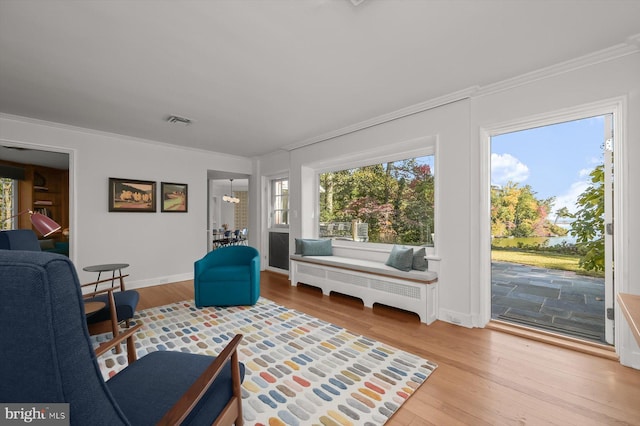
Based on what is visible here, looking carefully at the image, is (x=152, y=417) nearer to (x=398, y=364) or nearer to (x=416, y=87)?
(x=398, y=364)

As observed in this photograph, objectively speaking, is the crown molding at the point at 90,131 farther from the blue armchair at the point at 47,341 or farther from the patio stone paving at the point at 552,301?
the patio stone paving at the point at 552,301

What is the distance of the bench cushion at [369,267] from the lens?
321cm

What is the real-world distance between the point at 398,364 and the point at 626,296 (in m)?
1.51

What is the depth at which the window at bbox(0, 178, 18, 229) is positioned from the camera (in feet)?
17.9

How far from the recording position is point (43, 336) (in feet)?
2.14

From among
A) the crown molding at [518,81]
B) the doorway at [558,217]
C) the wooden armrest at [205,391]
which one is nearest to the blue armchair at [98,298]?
the wooden armrest at [205,391]

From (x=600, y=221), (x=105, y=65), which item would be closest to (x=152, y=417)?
(x=105, y=65)

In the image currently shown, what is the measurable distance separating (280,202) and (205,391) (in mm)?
4964

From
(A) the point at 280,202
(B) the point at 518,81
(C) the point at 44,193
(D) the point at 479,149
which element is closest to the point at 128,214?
(A) the point at 280,202

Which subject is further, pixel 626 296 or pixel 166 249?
pixel 166 249

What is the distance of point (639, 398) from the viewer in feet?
6.00

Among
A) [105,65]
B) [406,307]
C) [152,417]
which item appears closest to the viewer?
[152,417]

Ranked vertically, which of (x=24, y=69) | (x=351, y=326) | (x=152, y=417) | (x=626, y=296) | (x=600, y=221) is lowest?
(x=351, y=326)

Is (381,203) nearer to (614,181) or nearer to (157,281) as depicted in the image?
(614,181)
